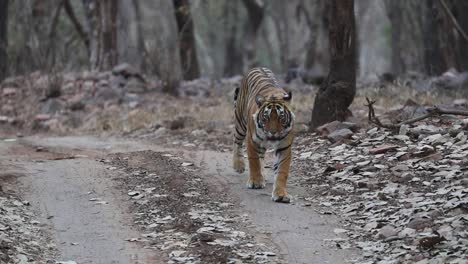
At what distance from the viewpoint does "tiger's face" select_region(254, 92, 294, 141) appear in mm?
7906

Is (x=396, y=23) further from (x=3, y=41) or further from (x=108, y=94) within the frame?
(x=108, y=94)

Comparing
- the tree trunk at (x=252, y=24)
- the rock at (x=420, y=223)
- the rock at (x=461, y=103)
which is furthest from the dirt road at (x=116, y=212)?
the tree trunk at (x=252, y=24)

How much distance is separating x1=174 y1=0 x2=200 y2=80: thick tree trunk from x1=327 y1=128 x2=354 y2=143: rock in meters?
10.1

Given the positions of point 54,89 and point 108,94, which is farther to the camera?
point 54,89

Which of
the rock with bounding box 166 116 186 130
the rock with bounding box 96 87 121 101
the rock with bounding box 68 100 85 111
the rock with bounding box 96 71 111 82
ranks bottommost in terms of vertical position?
the rock with bounding box 166 116 186 130

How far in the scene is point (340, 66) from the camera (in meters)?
11.2

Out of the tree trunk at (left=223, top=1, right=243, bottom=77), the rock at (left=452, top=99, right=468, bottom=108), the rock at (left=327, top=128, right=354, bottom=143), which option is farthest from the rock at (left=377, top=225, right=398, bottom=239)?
the tree trunk at (left=223, top=1, right=243, bottom=77)

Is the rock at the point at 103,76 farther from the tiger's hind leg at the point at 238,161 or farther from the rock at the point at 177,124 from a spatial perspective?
the tiger's hind leg at the point at 238,161

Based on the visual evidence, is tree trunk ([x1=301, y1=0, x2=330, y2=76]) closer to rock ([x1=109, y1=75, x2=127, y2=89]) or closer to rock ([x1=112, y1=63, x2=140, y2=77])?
rock ([x1=112, y1=63, x2=140, y2=77])

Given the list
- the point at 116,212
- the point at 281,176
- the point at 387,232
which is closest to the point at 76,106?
the point at 116,212

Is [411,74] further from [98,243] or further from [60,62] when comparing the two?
[98,243]

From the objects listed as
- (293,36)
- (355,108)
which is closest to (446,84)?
(355,108)

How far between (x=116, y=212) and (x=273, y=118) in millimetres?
1818

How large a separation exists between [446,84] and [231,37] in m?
20.3
